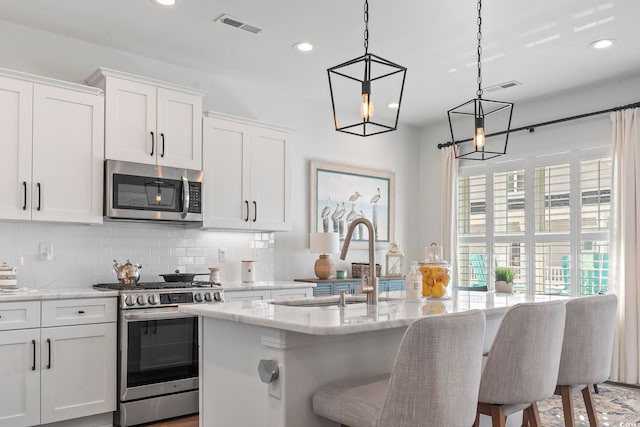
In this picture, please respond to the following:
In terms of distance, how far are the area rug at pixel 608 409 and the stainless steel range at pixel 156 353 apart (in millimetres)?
2536

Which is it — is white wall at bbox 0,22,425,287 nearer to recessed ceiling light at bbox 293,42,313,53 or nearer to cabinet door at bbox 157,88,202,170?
cabinet door at bbox 157,88,202,170

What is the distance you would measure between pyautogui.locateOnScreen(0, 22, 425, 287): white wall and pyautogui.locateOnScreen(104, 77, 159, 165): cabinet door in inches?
18.6

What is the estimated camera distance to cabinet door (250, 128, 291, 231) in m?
4.82

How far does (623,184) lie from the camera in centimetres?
491

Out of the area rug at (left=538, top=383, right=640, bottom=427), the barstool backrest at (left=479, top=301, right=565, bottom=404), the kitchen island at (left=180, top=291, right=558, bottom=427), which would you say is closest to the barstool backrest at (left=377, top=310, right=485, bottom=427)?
the kitchen island at (left=180, top=291, right=558, bottom=427)

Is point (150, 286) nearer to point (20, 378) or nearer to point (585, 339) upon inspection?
point (20, 378)

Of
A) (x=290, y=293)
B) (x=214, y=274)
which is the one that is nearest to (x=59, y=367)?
(x=214, y=274)

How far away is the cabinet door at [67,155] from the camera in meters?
3.65

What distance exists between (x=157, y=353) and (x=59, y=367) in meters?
0.63

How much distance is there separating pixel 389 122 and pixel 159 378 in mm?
4259

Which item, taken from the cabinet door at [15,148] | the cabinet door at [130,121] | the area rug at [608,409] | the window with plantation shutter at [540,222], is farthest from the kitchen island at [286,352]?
the window with plantation shutter at [540,222]

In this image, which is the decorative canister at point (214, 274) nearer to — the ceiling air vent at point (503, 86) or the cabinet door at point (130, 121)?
the cabinet door at point (130, 121)

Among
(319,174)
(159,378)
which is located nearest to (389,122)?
(319,174)

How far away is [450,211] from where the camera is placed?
21.2ft
